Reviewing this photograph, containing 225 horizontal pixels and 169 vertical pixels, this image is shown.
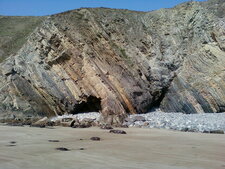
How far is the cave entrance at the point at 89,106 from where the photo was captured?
19.7m

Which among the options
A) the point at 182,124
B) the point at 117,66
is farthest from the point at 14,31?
the point at 182,124

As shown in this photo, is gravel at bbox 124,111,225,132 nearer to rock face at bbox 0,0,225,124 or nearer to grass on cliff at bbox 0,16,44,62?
rock face at bbox 0,0,225,124

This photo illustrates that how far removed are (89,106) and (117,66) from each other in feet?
10.4

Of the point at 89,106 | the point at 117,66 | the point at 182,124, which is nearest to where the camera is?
the point at 182,124

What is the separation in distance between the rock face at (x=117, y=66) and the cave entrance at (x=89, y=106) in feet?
0.22

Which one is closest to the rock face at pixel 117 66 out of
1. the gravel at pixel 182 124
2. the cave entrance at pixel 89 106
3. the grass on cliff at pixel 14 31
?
the cave entrance at pixel 89 106

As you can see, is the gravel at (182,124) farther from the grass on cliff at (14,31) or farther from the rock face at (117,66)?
the grass on cliff at (14,31)

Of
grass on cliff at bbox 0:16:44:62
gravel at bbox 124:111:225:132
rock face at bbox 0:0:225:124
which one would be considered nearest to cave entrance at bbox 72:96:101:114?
rock face at bbox 0:0:225:124

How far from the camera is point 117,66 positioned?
2070cm

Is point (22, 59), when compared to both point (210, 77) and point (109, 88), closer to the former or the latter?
point (109, 88)

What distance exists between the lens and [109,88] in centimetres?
1920

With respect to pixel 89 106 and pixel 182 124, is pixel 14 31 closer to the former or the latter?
pixel 89 106

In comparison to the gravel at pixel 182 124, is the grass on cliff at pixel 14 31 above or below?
above

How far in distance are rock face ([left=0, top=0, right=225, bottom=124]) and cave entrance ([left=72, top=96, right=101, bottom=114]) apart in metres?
0.07
